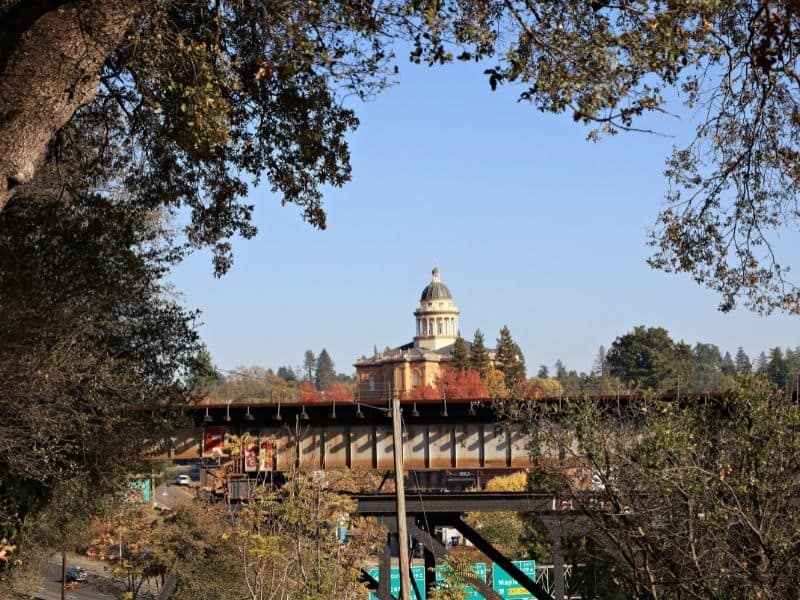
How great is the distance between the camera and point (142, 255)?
16.8 m

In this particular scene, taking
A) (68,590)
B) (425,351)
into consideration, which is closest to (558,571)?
(68,590)

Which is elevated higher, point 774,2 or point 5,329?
point 774,2

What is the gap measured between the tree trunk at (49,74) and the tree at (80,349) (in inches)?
244

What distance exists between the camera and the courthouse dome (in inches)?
6900

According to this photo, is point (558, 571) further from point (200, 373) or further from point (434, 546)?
point (200, 373)

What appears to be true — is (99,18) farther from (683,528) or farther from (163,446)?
(163,446)

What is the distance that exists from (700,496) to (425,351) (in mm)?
148240

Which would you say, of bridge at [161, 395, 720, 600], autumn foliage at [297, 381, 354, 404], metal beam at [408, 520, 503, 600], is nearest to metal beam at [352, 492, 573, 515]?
metal beam at [408, 520, 503, 600]

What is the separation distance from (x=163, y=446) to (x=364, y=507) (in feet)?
23.3

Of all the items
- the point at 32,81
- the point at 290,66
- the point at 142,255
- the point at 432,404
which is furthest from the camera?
the point at 432,404

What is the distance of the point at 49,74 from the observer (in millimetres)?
7129

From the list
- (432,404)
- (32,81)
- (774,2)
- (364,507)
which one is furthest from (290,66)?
(432,404)

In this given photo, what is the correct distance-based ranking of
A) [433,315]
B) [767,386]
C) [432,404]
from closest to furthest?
[767,386] → [432,404] → [433,315]

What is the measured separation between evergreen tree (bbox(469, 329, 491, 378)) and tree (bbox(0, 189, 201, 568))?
9727 centimetres
